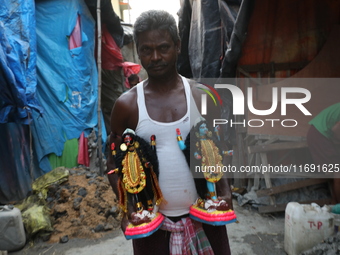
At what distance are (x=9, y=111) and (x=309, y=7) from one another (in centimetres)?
438

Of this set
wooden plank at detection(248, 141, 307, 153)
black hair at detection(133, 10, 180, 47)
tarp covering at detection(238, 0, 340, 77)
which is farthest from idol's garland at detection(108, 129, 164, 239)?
tarp covering at detection(238, 0, 340, 77)

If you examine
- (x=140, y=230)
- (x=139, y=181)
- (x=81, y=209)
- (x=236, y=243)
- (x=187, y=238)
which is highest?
(x=139, y=181)

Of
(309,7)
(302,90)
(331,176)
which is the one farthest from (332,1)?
(331,176)

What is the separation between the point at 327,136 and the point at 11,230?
152 inches

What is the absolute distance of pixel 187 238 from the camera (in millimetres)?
1425

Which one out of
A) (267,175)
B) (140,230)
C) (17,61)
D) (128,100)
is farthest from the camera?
(267,175)

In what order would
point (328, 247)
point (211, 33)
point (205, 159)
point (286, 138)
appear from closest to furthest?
point (205, 159) → point (328, 247) → point (286, 138) → point (211, 33)

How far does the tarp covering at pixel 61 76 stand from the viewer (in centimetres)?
532

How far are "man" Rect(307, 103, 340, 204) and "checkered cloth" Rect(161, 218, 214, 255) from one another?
2.17m

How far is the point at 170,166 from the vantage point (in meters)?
1.42

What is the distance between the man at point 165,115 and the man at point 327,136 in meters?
2.09

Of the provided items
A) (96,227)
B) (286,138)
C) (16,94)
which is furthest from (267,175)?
(16,94)

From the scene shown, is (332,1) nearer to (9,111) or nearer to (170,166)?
(170,166)

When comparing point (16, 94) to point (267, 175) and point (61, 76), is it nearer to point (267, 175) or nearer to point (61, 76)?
point (61, 76)
